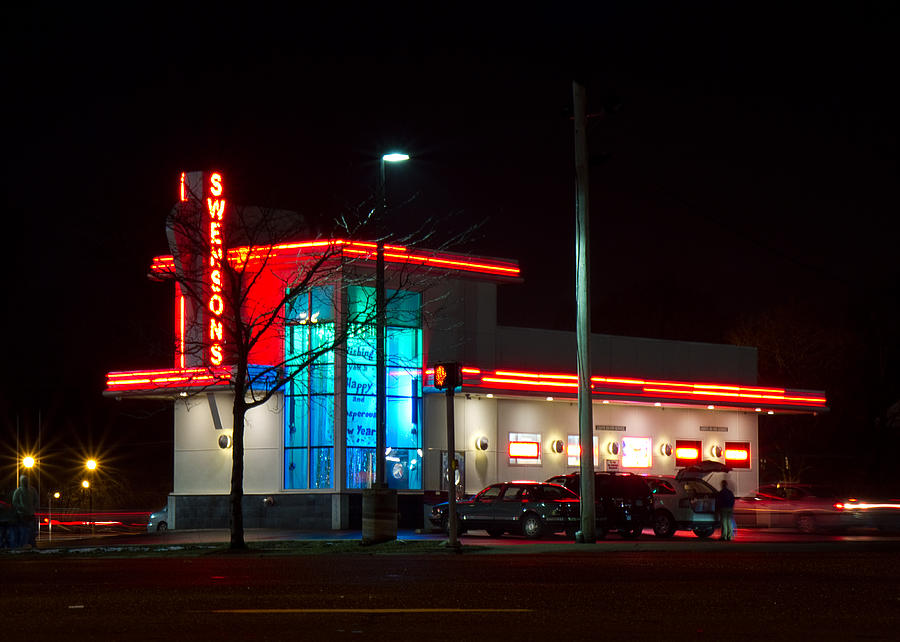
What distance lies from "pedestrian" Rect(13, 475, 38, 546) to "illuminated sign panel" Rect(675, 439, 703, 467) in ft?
80.3

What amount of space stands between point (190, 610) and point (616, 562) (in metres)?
9.11

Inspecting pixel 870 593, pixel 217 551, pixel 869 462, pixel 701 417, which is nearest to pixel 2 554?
pixel 217 551

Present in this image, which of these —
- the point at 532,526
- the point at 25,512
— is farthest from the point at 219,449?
the point at 532,526

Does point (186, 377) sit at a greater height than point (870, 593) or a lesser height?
greater

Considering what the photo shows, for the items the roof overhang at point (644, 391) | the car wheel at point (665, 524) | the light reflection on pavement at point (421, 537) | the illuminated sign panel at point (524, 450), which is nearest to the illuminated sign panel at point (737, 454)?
the roof overhang at point (644, 391)

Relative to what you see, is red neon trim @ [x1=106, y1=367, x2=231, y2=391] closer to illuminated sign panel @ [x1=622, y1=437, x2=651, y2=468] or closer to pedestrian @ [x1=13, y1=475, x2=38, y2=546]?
pedestrian @ [x1=13, y1=475, x2=38, y2=546]

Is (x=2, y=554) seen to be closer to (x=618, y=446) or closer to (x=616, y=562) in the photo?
(x=616, y=562)

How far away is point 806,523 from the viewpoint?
36.5 m

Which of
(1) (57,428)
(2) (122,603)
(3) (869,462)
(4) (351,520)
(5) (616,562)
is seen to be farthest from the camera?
(1) (57,428)

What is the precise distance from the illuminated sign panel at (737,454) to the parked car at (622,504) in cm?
1583

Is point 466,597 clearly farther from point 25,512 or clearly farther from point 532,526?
point 532,526

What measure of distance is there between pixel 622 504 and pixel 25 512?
1366cm

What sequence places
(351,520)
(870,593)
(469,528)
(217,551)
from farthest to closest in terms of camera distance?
(351,520) → (469,528) → (217,551) → (870,593)

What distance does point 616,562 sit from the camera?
1984 centimetres
